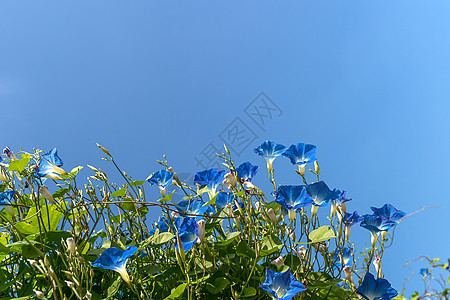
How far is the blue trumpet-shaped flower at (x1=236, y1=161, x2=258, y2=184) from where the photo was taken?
1.50 meters

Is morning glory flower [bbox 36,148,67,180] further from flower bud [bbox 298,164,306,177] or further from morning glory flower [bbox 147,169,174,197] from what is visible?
flower bud [bbox 298,164,306,177]

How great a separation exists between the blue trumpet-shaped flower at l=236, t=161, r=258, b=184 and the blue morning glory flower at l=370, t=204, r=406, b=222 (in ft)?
1.41

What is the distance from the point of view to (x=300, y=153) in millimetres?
1438

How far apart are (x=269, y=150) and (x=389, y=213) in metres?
0.47

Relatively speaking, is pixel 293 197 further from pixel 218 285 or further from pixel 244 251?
pixel 218 285

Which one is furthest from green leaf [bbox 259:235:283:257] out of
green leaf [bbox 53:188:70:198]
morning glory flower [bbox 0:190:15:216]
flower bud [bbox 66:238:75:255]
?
morning glory flower [bbox 0:190:15:216]

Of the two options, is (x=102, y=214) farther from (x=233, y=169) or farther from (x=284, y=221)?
(x=284, y=221)

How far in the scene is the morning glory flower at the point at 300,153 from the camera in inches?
56.0

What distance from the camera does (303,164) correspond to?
4.74ft

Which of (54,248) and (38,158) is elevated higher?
(38,158)

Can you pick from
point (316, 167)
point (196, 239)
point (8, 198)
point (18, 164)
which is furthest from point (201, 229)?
point (8, 198)

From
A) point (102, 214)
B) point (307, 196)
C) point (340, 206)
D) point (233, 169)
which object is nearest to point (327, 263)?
point (340, 206)

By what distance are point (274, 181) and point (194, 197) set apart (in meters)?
0.30

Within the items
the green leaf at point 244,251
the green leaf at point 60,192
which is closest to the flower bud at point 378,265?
the green leaf at point 244,251
